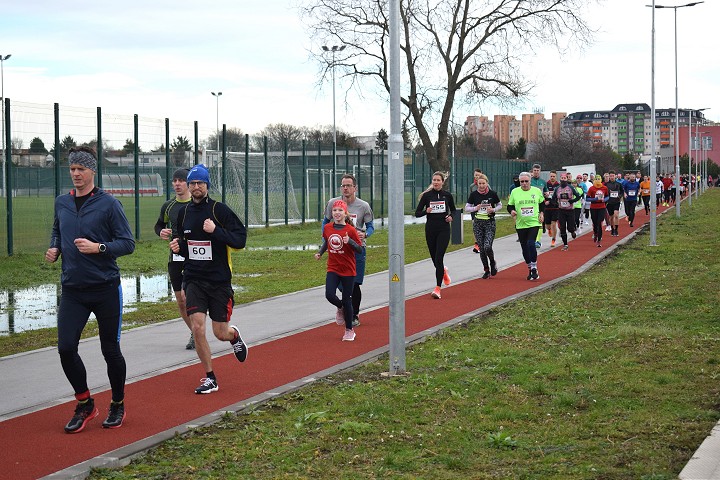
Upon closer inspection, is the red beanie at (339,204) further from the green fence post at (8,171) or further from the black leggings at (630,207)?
the black leggings at (630,207)

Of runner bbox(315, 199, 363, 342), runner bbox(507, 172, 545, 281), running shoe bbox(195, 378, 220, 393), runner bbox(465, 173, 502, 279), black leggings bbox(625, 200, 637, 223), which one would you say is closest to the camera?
running shoe bbox(195, 378, 220, 393)

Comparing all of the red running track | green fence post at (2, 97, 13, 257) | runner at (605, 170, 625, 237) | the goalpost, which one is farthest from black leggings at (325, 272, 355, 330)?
the goalpost

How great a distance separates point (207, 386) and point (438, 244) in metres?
7.40

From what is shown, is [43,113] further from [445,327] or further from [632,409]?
[632,409]

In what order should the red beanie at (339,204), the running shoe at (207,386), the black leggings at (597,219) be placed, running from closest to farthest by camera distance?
1. the running shoe at (207,386)
2. the red beanie at (339,204)
3. the black leggings at (597,219)

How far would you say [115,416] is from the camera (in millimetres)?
7422

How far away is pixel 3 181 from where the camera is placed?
856 inches

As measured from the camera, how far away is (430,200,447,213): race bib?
15.6 meters

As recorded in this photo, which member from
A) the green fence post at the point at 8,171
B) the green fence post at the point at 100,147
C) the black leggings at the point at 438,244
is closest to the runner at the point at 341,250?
the black leggings at the point at 438,244

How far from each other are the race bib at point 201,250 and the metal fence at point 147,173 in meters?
13.4

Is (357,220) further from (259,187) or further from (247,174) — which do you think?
(259,187)

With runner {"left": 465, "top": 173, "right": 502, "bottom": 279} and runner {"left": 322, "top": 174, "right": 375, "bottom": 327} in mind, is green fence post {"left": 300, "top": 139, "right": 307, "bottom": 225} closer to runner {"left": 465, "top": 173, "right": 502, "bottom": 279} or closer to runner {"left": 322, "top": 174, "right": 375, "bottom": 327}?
runner {"left": 465, "top": 173, "right": 502, "bottom": 279}

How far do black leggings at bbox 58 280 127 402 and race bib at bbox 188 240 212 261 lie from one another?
48.2 inches

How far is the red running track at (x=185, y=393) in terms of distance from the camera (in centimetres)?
673
